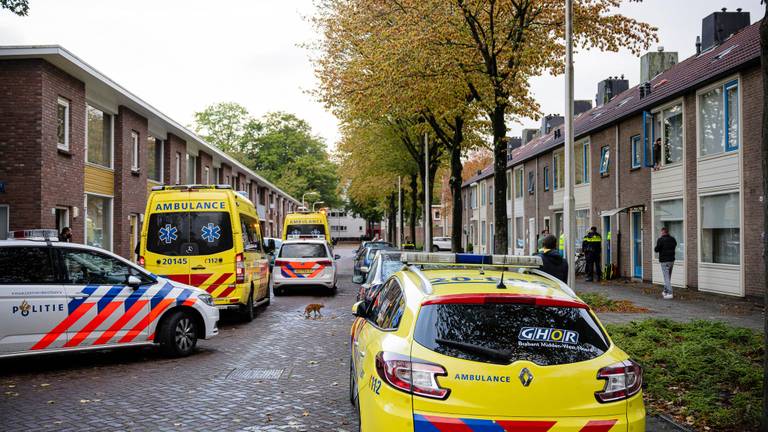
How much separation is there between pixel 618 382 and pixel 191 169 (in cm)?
3369

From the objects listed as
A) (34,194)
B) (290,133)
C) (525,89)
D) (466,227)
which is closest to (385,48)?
(525,89)

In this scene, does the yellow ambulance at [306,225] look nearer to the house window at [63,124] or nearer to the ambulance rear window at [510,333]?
the house window at [63,124]

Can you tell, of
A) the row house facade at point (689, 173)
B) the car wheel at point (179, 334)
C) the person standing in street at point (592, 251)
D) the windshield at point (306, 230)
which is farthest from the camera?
the windshield at point (306, 230)

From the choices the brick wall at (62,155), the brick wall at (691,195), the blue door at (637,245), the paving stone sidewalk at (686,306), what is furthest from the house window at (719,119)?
the brick wall at (62,155)

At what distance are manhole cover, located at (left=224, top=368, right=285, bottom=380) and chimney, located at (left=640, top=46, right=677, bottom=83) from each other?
25.3m

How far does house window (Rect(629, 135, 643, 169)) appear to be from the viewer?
928 inches

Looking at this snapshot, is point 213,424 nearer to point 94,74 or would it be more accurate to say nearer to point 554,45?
point 554,45

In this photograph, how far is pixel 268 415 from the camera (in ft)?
20.7

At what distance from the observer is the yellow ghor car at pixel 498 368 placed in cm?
368

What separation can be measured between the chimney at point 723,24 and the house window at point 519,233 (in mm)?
18275

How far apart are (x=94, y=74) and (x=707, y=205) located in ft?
57.9

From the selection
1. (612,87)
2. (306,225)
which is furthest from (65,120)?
(612,87)

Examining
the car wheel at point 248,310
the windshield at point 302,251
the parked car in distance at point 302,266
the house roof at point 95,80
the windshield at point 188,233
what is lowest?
the car wheel at point 248,310

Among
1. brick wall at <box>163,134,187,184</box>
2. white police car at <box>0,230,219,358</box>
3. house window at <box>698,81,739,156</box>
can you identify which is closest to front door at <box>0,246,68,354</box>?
white police car at <box>0,230,219,358</box>
